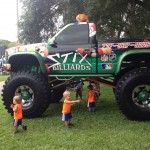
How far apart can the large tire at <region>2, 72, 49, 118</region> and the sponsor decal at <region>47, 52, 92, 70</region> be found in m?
0.46

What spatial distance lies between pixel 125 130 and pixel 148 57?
81.9 inches

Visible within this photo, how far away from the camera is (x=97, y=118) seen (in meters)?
7.70

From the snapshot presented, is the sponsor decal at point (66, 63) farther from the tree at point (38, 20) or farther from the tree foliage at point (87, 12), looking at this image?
the tree at point (38, 20)

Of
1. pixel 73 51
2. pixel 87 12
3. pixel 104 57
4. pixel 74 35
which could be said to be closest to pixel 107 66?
pixel 104 57

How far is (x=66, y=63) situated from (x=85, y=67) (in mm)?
441

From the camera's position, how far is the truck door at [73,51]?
7.77m

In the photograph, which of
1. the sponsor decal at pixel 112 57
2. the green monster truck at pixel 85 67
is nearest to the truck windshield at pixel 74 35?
the green monster truck at pixel 85 67

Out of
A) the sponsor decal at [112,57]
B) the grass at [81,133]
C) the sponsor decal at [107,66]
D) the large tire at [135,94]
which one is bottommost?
the grass at [81,133]

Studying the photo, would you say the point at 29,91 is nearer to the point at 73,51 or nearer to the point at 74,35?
the point at 73,51

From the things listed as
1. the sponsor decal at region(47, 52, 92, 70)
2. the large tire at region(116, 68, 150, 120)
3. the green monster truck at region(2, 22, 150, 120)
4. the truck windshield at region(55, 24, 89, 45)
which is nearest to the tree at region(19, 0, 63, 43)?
Result: the truck windshield at region(55, 24, 89, 45)

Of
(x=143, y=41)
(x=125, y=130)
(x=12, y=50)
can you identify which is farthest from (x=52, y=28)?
(x=125, y=130)

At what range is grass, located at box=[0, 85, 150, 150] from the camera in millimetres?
5672

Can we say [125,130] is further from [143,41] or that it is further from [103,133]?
[143,41]

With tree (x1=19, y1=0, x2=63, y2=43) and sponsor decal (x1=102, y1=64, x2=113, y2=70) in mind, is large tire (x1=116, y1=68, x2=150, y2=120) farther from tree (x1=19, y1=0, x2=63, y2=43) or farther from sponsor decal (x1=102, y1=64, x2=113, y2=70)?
tree (x1=19, y1=0, x2=63, y2=43)
